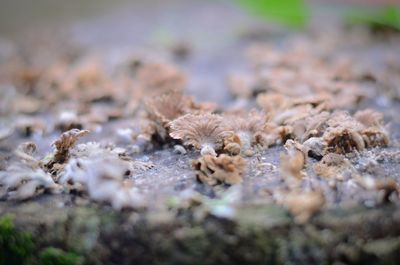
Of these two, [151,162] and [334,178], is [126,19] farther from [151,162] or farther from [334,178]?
[334,178]

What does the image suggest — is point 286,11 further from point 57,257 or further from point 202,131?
point 57,257

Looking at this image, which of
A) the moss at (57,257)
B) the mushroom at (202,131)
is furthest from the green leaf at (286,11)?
the moss at (57,257)

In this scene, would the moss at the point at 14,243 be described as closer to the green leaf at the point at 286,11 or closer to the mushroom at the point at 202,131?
the mushroom at the point at 202,131

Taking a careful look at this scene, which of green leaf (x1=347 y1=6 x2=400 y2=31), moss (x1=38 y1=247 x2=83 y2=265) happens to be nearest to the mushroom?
moss (x1=38 y1=247 x2=83 y2=265)

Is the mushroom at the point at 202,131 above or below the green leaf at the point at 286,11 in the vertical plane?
below

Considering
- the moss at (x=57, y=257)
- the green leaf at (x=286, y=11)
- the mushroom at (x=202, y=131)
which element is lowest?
the moss at (x=57, y=257)

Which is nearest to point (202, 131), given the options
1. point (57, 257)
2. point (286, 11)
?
point (57, 257)
